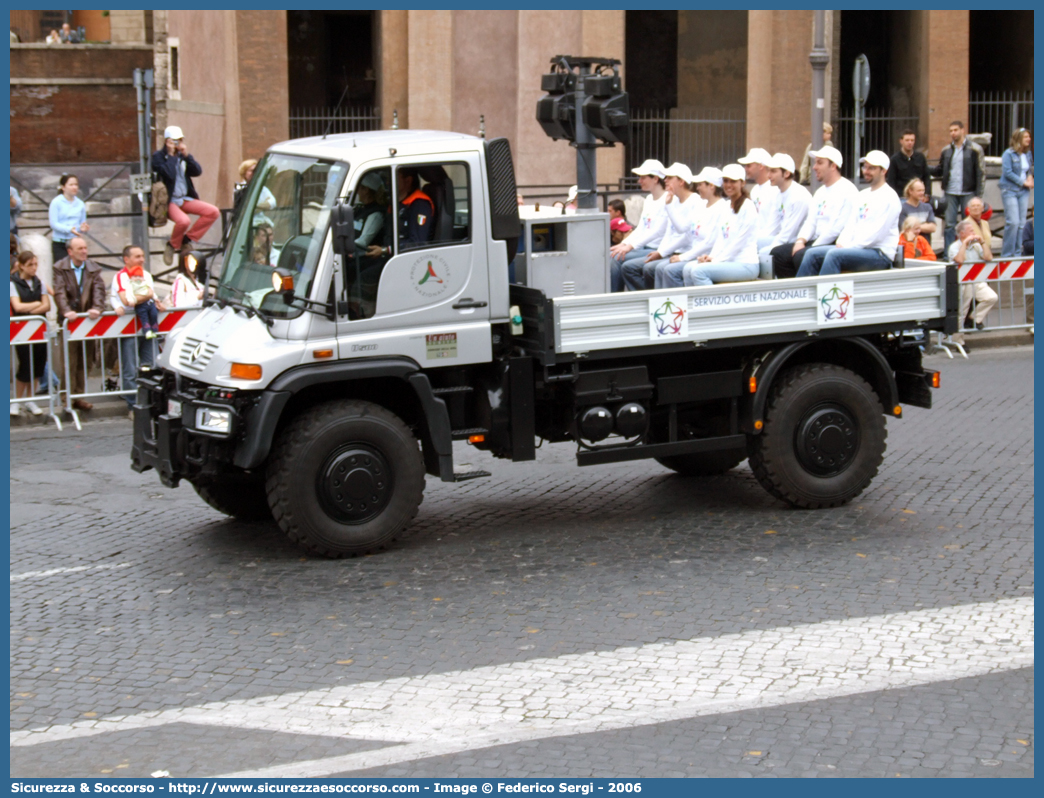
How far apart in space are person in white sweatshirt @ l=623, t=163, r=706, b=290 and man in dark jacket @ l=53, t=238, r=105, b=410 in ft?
19.9

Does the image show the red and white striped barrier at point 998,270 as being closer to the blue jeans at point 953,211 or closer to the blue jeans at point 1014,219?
the blue jeans at point 1014,219

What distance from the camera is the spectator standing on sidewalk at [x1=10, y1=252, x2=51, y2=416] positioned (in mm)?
14539

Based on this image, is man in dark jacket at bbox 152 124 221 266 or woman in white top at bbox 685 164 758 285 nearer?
woman in white top at bbox 685 164 758 285

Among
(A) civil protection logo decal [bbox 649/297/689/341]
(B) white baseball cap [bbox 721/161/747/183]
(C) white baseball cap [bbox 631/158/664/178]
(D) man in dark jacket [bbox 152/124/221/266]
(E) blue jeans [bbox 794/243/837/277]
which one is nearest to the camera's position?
(A) civil protection logo decal [bbox 649/297/689/341]

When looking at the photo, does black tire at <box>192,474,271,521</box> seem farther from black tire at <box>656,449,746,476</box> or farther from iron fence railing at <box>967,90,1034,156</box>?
iron fence railing at <box>967,90,1034,156</box>

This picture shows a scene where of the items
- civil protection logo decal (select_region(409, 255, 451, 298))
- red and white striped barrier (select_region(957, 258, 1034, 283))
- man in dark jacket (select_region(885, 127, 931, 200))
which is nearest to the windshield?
civil protection logo decal (select_region(409, 255, 451, 298))

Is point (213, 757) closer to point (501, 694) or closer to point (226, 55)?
point (501, 694)

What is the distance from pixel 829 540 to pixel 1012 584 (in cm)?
138

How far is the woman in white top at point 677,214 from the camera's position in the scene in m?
11.7

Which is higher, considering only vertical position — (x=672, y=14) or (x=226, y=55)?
(x=672, y=14)

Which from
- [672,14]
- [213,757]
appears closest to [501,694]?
[213,757]

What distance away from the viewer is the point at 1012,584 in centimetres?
888

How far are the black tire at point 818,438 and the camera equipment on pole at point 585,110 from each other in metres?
2.79

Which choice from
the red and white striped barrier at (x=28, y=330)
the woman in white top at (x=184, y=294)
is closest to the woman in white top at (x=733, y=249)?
the woman in white top at (x=184, y=294)
